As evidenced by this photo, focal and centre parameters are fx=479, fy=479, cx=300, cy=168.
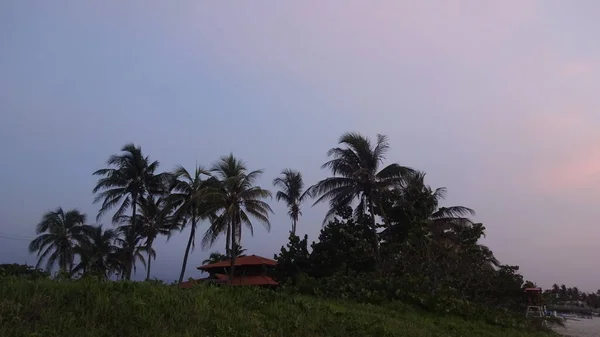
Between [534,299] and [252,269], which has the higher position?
[252,269]

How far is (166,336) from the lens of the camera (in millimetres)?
5535

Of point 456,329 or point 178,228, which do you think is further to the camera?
point 178,228

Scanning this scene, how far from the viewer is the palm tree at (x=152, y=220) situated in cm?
3148

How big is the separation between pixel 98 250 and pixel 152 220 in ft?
43.5

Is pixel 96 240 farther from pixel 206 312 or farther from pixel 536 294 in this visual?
pixel 206 312

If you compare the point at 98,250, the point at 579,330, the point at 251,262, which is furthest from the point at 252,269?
the point at 98,250

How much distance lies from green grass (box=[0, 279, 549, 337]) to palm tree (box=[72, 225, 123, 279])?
3579 cm

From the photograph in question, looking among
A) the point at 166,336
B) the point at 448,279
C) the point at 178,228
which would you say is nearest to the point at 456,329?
the point at 448,279

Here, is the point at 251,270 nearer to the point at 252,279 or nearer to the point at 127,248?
the point at 252,279

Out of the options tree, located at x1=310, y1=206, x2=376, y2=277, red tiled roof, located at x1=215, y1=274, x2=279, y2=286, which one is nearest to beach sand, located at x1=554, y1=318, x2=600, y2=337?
tree, located at x1=310, y1=206, x2=376, y2=277

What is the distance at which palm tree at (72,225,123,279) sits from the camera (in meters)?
40.0

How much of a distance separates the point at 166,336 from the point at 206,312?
3.71 feet

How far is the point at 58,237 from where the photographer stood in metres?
38.7

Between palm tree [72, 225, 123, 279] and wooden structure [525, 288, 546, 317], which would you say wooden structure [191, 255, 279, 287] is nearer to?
wooden structure [525, 288, 546, 317]
